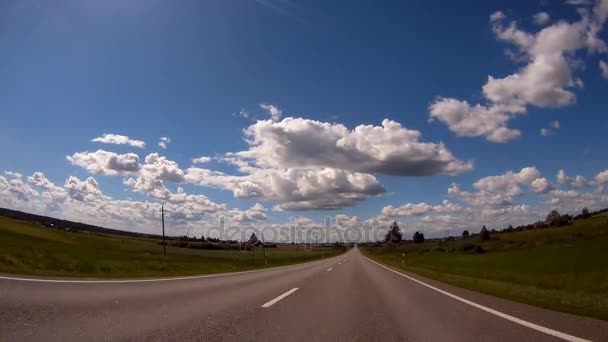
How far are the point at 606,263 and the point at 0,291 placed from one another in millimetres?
38184

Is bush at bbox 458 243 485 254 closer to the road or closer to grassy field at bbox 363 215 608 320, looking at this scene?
grassy field at bbox 363 215 608 320

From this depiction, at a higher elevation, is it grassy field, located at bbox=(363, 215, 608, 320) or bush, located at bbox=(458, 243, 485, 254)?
grassy field, located at bbox=(363, 215, 608, 320)

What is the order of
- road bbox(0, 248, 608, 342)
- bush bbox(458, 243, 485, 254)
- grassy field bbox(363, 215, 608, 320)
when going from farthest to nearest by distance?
bush bbox(458, 243, 485, 254)
grassy field bbox(363, 215, 608, 320)
road bbox(0, 248, 608, 342)

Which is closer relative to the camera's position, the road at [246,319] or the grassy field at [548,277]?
the road at [246,319]

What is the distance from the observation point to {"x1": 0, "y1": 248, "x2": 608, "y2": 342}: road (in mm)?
5789

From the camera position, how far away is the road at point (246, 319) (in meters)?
5.79

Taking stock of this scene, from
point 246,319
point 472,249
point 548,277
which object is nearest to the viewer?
point 246,319

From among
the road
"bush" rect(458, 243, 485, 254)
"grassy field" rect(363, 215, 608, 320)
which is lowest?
"bush" rect(458, 243, 485, 254)

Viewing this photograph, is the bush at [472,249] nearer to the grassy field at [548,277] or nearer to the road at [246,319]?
the grassy field at [548,277]

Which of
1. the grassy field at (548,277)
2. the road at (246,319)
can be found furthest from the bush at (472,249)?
the road at (246,319)

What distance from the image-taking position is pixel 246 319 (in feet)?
23.8

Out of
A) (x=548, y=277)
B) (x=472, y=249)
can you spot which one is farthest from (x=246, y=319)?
(x=472, y=249)

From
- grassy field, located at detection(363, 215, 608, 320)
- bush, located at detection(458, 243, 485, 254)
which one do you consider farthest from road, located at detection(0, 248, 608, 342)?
bush, located at detection(458, 243, 485, 254)

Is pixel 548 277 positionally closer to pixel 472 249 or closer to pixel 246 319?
pixel 246 319
